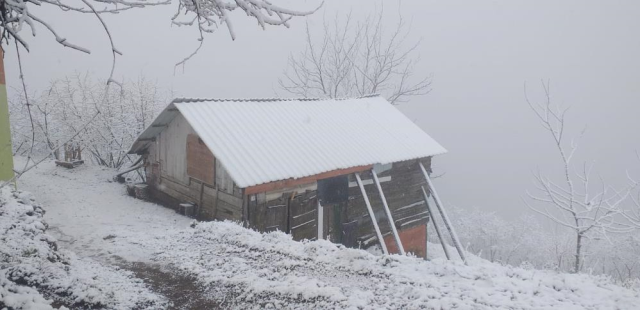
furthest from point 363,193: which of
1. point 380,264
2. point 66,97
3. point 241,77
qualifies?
point 241,77

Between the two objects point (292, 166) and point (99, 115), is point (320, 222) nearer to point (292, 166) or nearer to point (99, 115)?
point (292, 166)

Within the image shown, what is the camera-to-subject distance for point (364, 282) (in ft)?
18.9

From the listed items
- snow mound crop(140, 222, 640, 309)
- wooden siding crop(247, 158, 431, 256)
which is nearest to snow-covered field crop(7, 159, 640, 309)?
snow mound crop(140, 222, 640, 309)

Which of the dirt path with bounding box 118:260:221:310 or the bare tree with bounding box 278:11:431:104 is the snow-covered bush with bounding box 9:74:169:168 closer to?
the bare tree with bounding box 278:11:431:104

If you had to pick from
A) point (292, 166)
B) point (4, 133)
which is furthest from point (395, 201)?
point (4, 133)

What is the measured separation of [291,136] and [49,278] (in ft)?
31.5

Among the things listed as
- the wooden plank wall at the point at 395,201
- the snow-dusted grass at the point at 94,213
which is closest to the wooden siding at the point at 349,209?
the wooden plank wall at the point at 395,201

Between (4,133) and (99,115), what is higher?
(99,115)

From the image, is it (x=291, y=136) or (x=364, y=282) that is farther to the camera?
(x=291, y=136)

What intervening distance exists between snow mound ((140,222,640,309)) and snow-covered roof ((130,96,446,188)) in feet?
14.2

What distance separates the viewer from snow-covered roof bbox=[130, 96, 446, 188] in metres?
12.3

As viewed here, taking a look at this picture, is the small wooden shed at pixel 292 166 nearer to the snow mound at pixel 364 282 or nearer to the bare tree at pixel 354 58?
the snow mound at pixel 364 282

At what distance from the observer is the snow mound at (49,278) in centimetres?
472

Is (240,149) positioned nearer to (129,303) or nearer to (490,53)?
(129,303)
